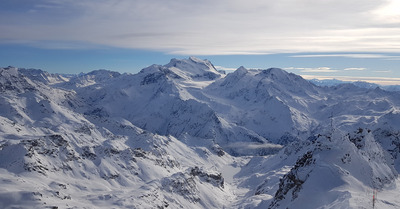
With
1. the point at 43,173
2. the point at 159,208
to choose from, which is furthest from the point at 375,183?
the point at 43,173

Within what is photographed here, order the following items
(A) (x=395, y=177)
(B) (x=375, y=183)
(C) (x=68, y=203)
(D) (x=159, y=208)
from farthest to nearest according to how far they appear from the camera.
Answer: (D) (x=159, y=208)
(C) (x=68, y=203)
(A) (x=395, y=177)
(B) (x=375, y=183)

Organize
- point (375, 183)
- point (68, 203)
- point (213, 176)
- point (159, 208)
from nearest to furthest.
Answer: point (375, 183) < point (68, 203) < point (159, 208) < point (213, 176)

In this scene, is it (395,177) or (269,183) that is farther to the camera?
(269,183)

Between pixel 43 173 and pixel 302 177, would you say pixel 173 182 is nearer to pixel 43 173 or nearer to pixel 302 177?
pixel 43 173

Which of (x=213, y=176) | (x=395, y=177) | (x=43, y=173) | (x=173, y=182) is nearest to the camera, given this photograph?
(x=395, y=177)

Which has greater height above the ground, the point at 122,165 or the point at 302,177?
the point at 302,177

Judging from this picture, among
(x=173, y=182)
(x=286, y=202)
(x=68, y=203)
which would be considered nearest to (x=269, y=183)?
(x=173, y=182)

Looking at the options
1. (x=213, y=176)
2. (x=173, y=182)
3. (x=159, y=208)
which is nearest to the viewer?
(x=159, y=208)

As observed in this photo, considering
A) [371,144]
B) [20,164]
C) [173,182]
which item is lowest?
[173,182]

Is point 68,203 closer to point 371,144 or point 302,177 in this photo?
point 302,177
